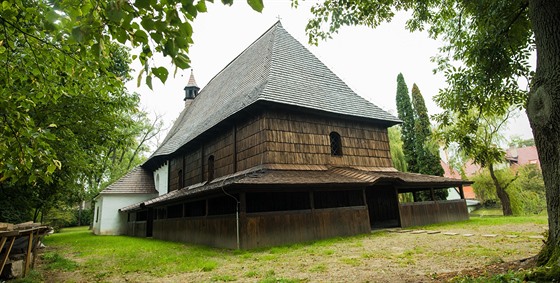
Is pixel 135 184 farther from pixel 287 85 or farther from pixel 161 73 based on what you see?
pixel 161 73

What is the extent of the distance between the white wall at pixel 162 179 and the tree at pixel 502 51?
61.9 feet

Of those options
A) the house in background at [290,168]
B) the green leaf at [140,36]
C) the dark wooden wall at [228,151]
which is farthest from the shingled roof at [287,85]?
the green leaf at [140,36]

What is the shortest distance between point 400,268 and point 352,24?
5.59 meters

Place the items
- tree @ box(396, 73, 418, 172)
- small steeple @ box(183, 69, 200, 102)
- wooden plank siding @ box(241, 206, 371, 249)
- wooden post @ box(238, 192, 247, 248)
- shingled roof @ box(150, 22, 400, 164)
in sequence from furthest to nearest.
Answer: small steeple @ box(183, 69, 200, 102) < tree @ box(396, 73, 418, 172) < shingled roof @ box(150, 22, 400, 164) < wooden plank siding @ box(241, 206, 371, 249) < wooden post @ box(238, 192, 247, 248)

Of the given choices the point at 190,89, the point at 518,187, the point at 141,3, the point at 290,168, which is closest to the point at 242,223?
the point at 290,168

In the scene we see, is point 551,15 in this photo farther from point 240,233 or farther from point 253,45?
point 253,45

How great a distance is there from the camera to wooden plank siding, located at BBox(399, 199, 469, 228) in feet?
42.9

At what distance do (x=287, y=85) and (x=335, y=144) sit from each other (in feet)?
11.5

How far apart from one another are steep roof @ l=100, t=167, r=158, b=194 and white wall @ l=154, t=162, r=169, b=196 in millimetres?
910

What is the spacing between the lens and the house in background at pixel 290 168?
10.3m

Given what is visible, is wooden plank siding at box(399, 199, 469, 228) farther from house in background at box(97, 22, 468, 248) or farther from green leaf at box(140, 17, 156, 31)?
green leaf at box(140, 17, 156, 31)

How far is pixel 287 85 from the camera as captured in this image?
14.0m

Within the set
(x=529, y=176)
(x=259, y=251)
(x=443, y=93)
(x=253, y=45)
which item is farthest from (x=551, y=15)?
(x=529, y=176)

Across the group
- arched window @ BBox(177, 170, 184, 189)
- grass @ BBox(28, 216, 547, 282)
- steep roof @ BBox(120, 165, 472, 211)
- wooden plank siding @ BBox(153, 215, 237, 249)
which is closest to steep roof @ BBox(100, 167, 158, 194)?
arched window @ BBox(177, 170, 184, 189)
